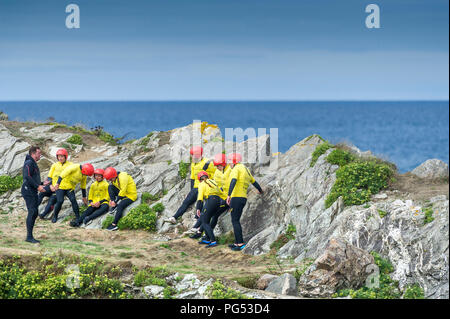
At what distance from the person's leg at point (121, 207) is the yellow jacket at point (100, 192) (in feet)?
2.19

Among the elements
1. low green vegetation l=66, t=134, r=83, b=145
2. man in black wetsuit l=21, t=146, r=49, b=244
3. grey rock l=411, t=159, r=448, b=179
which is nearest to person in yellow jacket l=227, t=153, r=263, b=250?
grey rock l=411, t=159, r=448, b=179

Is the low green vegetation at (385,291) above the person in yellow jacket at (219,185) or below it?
below

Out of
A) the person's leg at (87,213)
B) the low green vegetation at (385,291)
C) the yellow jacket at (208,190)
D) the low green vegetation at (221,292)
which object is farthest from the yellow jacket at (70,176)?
the low green vegetation at (385,291)

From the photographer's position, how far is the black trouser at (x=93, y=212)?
18875 mm

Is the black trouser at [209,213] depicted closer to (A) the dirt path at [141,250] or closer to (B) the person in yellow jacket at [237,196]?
(A) the dirt path at [141,250]

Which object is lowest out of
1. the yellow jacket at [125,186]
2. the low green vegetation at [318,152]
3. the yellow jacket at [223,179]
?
the yellow jacket at [125,186]

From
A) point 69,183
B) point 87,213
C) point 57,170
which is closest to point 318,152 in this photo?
point 87,213

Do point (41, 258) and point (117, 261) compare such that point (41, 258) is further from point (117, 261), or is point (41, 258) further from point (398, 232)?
point (398, 232)

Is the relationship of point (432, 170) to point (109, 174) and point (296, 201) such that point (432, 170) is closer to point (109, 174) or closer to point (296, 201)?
point (296, 201)

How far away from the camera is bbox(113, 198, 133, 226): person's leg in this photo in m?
18.4

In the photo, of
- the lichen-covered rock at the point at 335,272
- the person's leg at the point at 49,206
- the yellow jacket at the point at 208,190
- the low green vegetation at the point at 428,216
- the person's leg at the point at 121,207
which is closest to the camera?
the lichen-covered rock at the point at 335,272

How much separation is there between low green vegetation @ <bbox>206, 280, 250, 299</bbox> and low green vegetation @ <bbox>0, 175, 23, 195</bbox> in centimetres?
1387

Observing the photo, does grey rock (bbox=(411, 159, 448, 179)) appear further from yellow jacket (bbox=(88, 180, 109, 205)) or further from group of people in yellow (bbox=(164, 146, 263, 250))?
yellow jacket (bbox=(88, 180, 109, 205))
